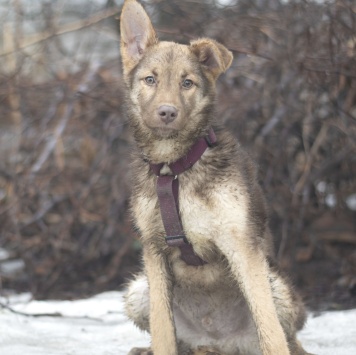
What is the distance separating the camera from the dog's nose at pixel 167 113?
3.91 m

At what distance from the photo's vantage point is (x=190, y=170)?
13.5ft

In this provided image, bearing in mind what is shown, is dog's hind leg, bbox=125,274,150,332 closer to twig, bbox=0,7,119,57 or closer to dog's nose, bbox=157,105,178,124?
dog's nose, bbox=157,105,178,124

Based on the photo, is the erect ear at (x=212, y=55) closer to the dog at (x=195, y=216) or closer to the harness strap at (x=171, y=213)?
the dog at (x=195, y=216)

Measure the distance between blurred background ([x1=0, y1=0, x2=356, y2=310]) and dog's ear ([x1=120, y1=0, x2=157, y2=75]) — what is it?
2153 mm

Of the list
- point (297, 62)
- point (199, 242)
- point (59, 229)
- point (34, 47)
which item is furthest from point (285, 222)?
point (34, 47)

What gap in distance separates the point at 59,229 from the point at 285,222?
2.33 m

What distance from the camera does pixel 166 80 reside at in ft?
13.3

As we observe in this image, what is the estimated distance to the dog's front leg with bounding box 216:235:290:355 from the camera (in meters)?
3.97

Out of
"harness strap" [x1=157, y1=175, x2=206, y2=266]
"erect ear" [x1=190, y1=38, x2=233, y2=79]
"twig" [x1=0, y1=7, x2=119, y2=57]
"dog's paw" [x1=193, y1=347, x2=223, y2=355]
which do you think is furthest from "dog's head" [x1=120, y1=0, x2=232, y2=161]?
"twig" [x1=0, y1=7, x2=119, y2=57]

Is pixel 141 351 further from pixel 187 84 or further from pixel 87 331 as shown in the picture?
pixel 187 84

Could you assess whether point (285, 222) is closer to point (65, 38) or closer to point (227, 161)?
point (227, 161)

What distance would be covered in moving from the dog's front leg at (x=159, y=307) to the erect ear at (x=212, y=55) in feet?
3.60

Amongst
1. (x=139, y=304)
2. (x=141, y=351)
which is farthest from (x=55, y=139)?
(x=141, y=351)

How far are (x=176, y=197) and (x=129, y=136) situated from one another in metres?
3.55
